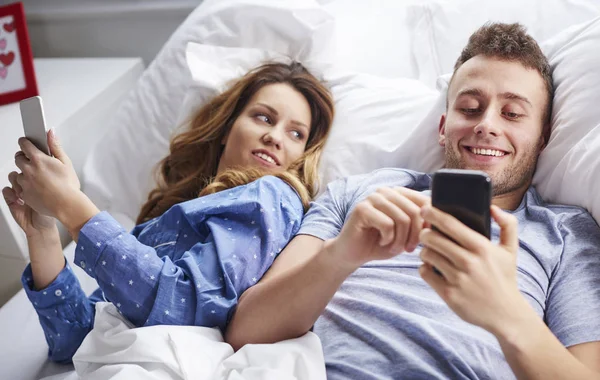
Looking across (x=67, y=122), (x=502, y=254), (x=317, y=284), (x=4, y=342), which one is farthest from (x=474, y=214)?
(x=67, y=122)

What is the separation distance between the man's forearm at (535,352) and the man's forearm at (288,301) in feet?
0.74

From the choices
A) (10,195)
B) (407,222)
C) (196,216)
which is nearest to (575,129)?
A: (407,222)

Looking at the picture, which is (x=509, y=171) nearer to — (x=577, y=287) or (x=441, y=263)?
(x=577, y=287)

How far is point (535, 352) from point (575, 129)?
0.52 m

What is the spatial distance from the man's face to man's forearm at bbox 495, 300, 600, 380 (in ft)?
1.28

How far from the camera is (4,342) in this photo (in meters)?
1.26

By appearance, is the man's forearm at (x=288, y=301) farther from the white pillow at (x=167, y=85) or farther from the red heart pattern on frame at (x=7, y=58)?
the red heart pattern on frame at (x=7, y=58)

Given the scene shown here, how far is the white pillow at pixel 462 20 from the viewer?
4.79 feet

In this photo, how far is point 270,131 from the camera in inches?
53.7

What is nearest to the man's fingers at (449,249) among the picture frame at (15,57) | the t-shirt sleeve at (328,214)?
the t-shirt sleeve at (328,214)

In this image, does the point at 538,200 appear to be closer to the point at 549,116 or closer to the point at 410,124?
the point at 549,116

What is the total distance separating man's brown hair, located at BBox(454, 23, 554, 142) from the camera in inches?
46.9

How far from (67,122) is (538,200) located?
1.14 meters

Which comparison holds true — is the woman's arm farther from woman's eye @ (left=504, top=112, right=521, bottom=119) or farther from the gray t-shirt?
woman's eye @ (left=504, top=112, right=521, bottom=119)
